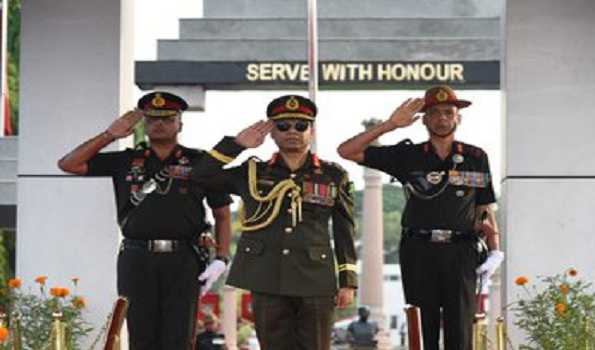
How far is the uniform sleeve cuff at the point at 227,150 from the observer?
24.2 feet

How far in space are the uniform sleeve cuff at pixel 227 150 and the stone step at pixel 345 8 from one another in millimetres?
14501

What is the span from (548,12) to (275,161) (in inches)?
108

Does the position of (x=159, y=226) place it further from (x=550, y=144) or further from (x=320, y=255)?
(x=550, y=144)

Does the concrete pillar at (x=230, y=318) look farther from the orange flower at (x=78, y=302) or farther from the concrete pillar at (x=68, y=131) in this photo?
the orange flower at (x=78, y=302)

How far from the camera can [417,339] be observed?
Answer: 6.16 meters

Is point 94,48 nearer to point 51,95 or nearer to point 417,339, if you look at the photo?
point 51,95

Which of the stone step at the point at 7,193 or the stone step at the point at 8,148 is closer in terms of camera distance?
the stone step at the point at 7,193

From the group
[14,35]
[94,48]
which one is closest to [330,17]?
[14,35]

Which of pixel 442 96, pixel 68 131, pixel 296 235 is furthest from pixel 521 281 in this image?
pixel 68 131

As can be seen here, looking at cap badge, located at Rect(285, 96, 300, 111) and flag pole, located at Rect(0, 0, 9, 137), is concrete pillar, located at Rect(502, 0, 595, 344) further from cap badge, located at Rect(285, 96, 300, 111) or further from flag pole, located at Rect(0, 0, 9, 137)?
flag pole, located at Rect(0, 0, 9, 137)

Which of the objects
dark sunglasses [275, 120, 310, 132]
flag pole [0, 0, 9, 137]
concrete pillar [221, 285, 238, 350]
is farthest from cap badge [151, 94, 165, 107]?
concrete pillar [221, 285, 238, 350]

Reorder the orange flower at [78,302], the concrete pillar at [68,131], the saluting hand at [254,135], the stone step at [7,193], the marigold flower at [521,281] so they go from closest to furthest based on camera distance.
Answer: the saluting hand at [254,135] → the marigold flower at [521,281] → the orange flower at [78,302] → the concrete pillar at [68,131] → the stone step at [7,193]

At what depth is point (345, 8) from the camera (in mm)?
22172

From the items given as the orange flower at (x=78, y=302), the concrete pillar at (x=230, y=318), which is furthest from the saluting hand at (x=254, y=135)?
the concrete pillar at (x=230, y=318)
